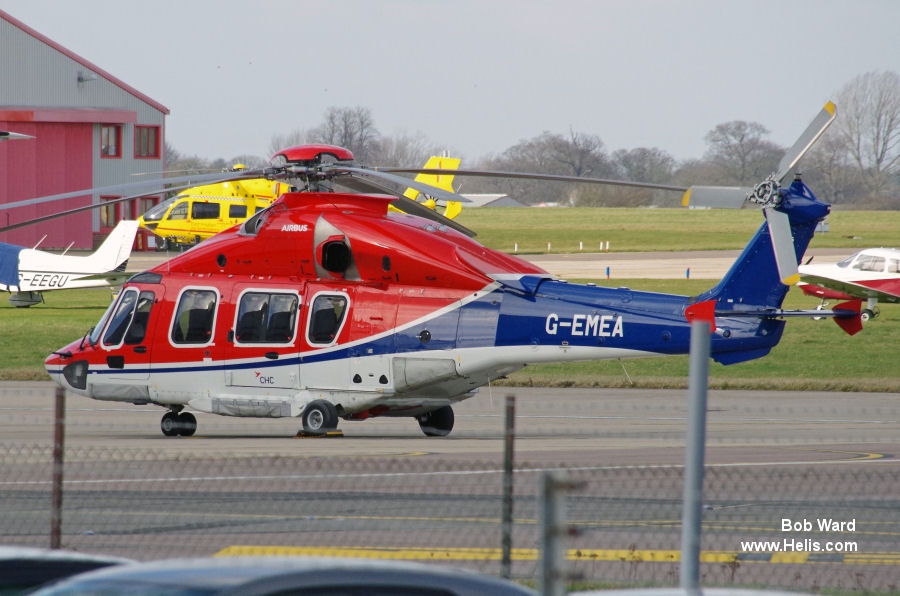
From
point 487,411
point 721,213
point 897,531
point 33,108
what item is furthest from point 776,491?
point 721,213

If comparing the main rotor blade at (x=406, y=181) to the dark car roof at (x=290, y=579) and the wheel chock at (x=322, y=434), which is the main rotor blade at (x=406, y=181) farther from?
the dark car roof at (x=290, y=579)

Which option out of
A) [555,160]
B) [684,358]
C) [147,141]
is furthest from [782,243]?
[555,160]

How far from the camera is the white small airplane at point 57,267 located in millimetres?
32969

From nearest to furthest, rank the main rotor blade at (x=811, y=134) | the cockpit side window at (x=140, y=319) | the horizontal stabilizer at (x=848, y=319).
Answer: the main rotor blade at (x=811, y=134) < the horizontal stabilizer at (x=848, y=319) < the cockpit side window at (x=140, y=319)

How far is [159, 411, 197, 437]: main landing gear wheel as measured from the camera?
46.0ft

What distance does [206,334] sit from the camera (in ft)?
45.6

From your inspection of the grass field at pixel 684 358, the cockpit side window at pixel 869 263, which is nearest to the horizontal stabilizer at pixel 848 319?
the grass field at pixel 684 358

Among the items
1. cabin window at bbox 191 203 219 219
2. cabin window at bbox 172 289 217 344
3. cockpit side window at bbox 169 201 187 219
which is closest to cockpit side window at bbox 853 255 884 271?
cabin window at bbox 172 289 217 344

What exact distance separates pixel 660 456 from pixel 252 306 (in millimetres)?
4836

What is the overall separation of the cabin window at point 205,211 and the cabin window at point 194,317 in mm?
32516

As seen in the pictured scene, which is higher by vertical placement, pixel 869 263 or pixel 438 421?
pixel 869 263

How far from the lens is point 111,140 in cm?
6300

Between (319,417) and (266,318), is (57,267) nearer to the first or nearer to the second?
(266,318)

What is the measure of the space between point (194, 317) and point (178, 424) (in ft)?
4.15
